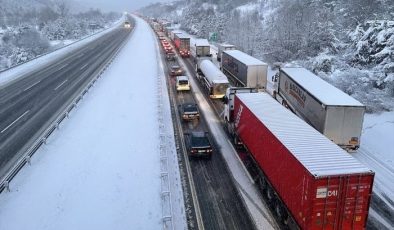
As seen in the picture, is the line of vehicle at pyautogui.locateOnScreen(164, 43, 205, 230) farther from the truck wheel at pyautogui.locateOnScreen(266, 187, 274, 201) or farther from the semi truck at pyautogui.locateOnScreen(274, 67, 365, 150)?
the semi truck at pyautogui.locateOnScreen(274, 67, 365, 150)

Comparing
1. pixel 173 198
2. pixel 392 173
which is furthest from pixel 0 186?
pixel 392 173

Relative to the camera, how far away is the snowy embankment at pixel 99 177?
1769cm

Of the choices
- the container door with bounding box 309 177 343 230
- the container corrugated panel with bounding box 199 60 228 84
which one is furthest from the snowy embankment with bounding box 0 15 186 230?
the container corrugated panel with bounding box 199 60 228 84

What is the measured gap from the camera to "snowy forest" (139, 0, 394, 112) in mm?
35875

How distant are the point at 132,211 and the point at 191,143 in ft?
24.3

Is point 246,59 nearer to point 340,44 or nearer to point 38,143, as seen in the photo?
point 340,44

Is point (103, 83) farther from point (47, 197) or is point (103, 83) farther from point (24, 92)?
point (47, 197)

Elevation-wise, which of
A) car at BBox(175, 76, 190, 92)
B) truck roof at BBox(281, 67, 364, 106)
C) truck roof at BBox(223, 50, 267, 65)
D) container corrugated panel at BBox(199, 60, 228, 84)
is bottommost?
car at BBox(175, 76, 190, 92)

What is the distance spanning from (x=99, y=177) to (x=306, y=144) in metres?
12.1

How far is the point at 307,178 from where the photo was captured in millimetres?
13633

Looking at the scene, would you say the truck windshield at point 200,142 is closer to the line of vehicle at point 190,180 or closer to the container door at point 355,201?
the line of vehicle at point 190,180

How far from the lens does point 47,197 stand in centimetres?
1962

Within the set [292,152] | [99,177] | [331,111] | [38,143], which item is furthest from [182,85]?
[292,152]

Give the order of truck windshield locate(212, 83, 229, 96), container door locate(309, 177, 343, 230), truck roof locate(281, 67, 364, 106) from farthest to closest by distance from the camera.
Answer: truck windshield locate(212, 83, 229, 96)
truck roof locate(281, 67, 364, 106)
container door locate(309, 177, 343, 230)
